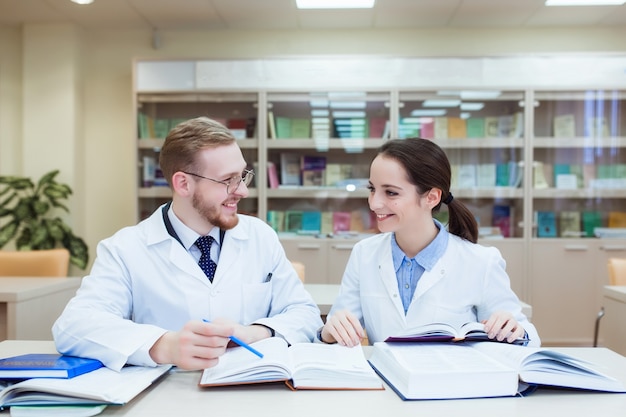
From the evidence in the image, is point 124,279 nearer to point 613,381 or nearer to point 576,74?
point 613,381

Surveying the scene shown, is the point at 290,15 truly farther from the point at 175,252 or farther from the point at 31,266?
the point at 175,252

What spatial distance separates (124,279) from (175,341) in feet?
1.49

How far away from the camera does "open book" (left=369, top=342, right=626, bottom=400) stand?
1.11 meters

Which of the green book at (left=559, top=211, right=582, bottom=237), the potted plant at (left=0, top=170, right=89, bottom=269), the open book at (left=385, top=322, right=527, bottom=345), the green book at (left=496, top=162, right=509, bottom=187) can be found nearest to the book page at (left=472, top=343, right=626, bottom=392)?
the open book at (left=385, top=322, right=527, bottom=345)

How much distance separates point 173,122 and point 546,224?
335 cm

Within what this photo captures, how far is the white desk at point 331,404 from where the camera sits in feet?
3.43

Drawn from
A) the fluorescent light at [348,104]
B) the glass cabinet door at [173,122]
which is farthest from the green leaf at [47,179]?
the fluorescent light at [348,104]

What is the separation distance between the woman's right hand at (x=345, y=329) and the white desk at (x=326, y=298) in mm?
851

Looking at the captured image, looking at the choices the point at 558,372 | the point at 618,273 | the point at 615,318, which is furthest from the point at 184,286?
the point at 618,273

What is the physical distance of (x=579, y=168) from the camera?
4.63m

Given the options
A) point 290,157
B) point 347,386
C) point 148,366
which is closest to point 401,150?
point 347,386

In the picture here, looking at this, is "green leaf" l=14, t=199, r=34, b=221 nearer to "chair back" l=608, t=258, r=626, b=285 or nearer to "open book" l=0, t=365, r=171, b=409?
"open book" l=0, t=365, r=171, b=409

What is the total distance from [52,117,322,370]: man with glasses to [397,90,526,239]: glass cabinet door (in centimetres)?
308

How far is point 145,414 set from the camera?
3.45 feet
